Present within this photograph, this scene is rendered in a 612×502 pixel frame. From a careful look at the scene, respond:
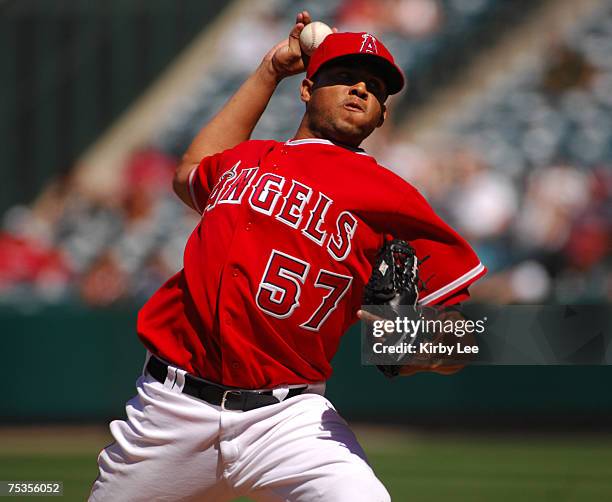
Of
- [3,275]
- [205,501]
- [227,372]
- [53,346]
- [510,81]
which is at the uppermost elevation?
[510,81]

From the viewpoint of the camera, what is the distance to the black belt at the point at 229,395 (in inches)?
113

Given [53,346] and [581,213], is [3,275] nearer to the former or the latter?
[53,346]

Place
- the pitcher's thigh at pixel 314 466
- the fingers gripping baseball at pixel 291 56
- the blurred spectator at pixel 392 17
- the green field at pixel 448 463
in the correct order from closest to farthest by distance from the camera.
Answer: the pitcher's thigh at pixel 314 466 < the fingers gripping baseball at pixel 291 56 < the green field at pixel 448 463 < the blurred spectator at pixel 392 17

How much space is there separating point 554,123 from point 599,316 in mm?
7320

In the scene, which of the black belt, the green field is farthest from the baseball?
the green field

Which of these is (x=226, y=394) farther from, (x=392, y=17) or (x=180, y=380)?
(x=392, y=17)

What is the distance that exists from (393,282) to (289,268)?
0.30 metres

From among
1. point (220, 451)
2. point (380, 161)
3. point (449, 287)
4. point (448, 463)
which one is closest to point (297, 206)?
point (449, 287)

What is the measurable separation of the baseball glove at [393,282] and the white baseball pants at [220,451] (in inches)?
9.8

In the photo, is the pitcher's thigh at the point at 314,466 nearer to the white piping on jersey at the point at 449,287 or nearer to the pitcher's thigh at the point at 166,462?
the pitcher's thigh at the point at 166,462

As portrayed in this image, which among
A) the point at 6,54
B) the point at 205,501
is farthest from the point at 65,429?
the point at 205,501

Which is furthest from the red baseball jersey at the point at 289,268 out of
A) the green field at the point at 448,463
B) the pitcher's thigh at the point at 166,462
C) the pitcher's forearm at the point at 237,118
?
the green field at the point at 448,463

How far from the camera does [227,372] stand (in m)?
2.86

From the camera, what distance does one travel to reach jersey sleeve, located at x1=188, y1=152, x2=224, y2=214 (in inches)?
129
